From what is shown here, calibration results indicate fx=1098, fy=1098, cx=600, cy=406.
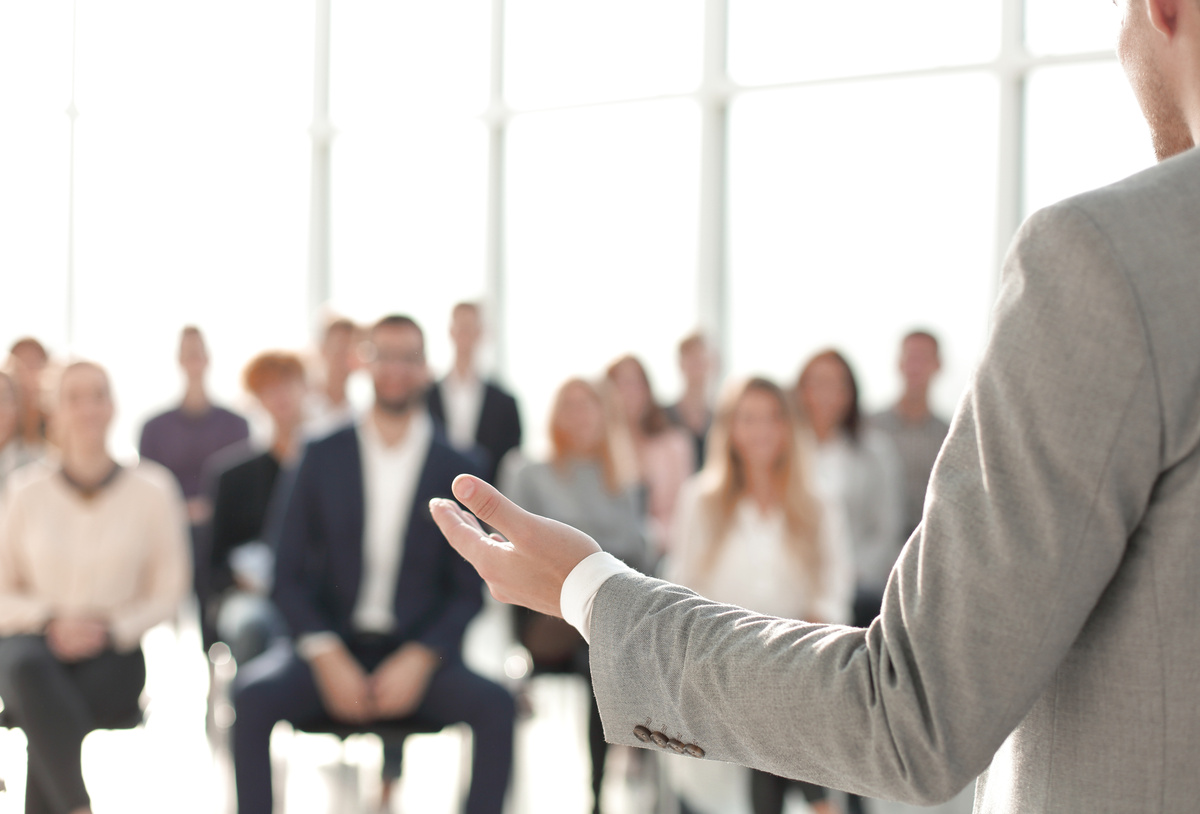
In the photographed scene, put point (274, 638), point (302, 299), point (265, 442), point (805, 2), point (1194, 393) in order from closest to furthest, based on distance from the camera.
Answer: point (1194, 393)
point (274, 638)
point (265, 442)
point (805, 2)
point (302, 299)

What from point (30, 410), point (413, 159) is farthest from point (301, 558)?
point (413, 159)

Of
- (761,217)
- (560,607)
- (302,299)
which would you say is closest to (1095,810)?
(560,607)

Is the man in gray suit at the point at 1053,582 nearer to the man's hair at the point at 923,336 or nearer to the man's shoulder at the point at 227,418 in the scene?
the man's hair at the point at 923,336

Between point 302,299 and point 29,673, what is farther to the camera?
point 302,299

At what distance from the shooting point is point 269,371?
3881 mm

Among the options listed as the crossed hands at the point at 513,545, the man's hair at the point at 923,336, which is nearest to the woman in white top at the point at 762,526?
the man's hair at the point at 923,336

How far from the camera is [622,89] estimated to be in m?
5.86

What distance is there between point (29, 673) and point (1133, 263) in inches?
116

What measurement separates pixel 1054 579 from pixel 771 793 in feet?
8.44

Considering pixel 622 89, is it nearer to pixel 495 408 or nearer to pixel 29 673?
pixel 495 408

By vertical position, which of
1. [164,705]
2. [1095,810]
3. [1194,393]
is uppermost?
[1194,393]

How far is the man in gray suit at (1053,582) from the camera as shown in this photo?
1.91 feet

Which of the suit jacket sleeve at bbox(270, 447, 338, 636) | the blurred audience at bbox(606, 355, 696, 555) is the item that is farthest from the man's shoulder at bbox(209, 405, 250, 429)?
the suit jacket sleeve at bbox(270, 447, 338, 636)

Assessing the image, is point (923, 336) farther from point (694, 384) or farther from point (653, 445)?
point (653, 445)
